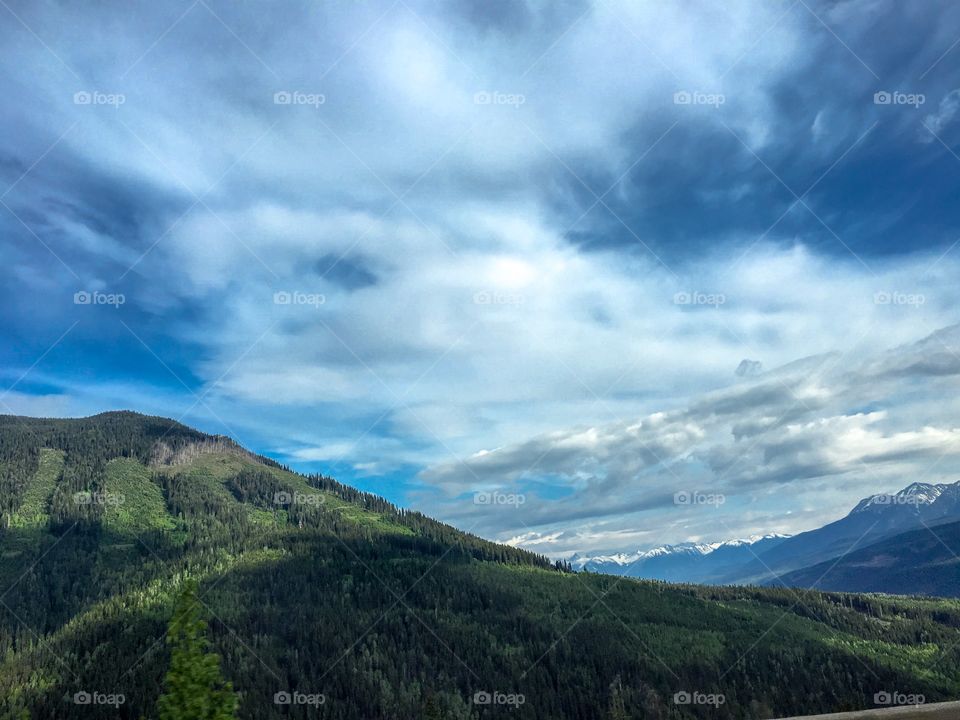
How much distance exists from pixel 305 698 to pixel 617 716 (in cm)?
10882

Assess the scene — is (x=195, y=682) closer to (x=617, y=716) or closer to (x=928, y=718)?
(x=928, y=718)

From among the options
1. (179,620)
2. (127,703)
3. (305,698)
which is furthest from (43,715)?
(179,620)

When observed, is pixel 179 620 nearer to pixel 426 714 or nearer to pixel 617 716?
pixel 426 714

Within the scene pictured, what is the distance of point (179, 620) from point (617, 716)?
443 feet

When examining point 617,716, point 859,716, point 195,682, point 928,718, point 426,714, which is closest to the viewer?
point 928,718

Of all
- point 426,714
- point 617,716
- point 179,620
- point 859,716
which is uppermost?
point 179,620

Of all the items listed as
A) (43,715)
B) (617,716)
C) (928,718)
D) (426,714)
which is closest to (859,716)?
(928,718)

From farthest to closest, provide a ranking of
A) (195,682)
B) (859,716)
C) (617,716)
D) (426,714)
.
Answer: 1. (617,716)
2. (426,714)
3. (195,682)
4. (859,716)

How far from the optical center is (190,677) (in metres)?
18.2

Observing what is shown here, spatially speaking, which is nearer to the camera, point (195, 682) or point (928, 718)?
point (928, 718)

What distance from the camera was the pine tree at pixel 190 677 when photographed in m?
17.9

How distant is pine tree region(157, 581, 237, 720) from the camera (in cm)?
1786

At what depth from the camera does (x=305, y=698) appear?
194125mm

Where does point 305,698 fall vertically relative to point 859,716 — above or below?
below
